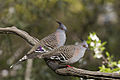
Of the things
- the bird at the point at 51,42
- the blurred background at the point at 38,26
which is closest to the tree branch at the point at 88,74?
the bird at the point at 51,42

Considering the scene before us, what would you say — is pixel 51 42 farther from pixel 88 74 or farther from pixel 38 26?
pixel 38 26

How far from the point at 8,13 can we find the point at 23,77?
1.36 meters

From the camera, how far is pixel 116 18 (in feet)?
41.1

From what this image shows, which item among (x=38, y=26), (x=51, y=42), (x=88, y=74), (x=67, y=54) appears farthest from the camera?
(x=38, y=26)

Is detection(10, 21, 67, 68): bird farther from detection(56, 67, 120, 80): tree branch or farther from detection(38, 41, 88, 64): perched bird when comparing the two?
detection(56, 67, 120, 80): tree branch

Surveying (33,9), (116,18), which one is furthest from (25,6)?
(116,18)

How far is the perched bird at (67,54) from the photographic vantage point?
3.03 metres

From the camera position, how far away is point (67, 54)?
3201mm

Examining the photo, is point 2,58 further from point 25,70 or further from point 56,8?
point 56,8

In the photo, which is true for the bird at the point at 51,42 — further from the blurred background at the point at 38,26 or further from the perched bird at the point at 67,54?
the blurred background at the point at 38,26

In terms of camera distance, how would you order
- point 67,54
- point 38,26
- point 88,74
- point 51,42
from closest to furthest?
point 88,74 < point 67,54 < point 51,42 < point 38,26

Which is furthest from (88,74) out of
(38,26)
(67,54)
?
(38,26)

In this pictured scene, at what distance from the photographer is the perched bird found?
3.03 m

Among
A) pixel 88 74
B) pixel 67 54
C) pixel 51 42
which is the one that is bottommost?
pixel 88 74
